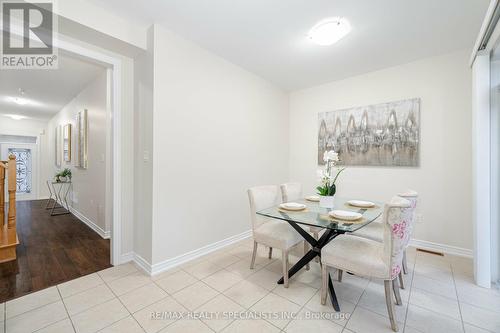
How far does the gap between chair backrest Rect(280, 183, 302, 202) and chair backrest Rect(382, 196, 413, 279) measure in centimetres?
135

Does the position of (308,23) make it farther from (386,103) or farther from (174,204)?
(174,204)

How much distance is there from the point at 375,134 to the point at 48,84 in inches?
233

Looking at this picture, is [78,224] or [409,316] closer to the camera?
[409,316]

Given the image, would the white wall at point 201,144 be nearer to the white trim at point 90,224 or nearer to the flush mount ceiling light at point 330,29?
the flush mount ceiling light at point 330,29

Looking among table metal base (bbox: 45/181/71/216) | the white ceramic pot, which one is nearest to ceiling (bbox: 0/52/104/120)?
table metal base (bbox: 45/181/71/216)

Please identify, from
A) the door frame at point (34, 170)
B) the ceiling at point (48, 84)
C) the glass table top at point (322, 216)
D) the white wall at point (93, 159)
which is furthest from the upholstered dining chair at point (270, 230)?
the door frame at point (34, 170)

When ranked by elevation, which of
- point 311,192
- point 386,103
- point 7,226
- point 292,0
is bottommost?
point 7,226

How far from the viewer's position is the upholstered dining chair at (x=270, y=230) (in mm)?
1988

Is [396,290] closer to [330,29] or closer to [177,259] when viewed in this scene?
[177,259]

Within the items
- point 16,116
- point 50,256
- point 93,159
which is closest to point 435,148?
point 50,256

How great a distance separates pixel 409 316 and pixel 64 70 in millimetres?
5315

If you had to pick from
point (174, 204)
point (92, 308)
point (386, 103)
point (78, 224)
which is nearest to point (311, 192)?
point (386, 103)

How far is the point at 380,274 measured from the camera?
1.47m

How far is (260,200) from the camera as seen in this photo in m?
2.37
